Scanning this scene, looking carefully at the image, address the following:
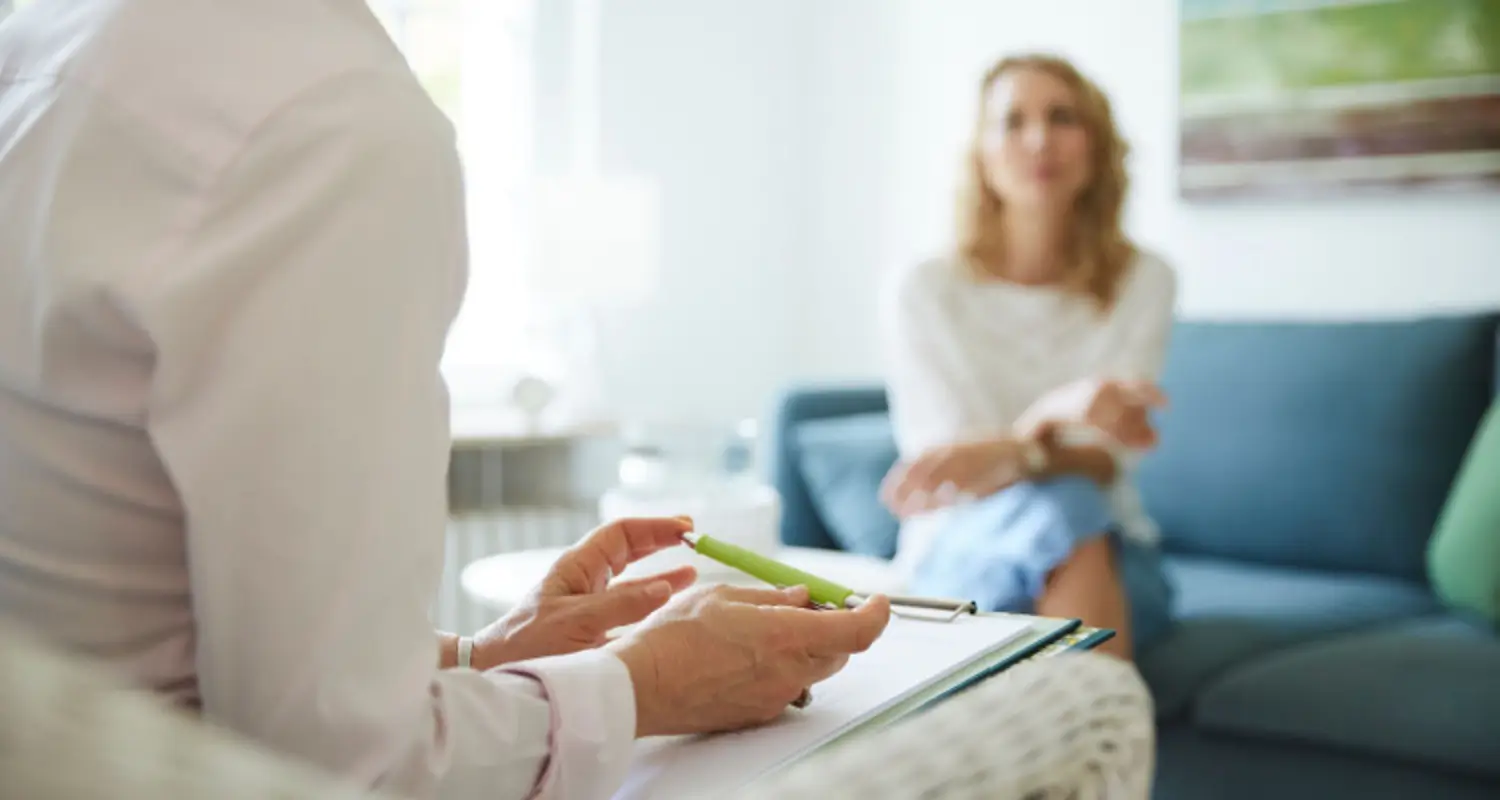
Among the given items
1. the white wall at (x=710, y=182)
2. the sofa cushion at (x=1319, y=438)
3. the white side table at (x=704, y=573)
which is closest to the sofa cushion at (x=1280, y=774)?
the white side table at (x=704, y=573)

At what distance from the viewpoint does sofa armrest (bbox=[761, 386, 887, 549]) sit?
2.96m

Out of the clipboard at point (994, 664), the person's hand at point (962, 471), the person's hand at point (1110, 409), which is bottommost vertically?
the person's hand at point (962, 471)

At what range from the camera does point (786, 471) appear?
298 cm

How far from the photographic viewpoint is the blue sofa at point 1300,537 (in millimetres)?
2033

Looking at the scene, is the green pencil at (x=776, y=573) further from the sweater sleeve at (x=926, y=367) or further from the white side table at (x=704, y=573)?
the sweater sleeve at (x=926, y=367)

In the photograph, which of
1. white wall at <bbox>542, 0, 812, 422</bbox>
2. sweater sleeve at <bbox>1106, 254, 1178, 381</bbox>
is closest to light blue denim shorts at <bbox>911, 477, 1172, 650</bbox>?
sweater sleeve at <bbox>1106, 254, 1178, 381</bbox>

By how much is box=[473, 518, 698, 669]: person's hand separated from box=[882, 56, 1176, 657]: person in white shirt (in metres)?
1.20

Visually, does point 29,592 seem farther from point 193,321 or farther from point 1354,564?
point 1354,564

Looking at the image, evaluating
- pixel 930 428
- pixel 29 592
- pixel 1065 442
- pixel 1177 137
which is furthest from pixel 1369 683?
pixel 29 592

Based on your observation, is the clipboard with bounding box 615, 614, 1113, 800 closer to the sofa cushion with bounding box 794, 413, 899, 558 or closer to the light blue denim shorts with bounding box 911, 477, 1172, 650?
the light blue denim shorts with bounding box 911, 477, 1172, 650

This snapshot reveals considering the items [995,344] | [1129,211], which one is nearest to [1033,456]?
[995,344]

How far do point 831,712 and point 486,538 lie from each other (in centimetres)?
253

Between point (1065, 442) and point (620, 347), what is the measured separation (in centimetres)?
169

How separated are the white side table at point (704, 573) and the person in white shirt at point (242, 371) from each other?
114 centimetres
